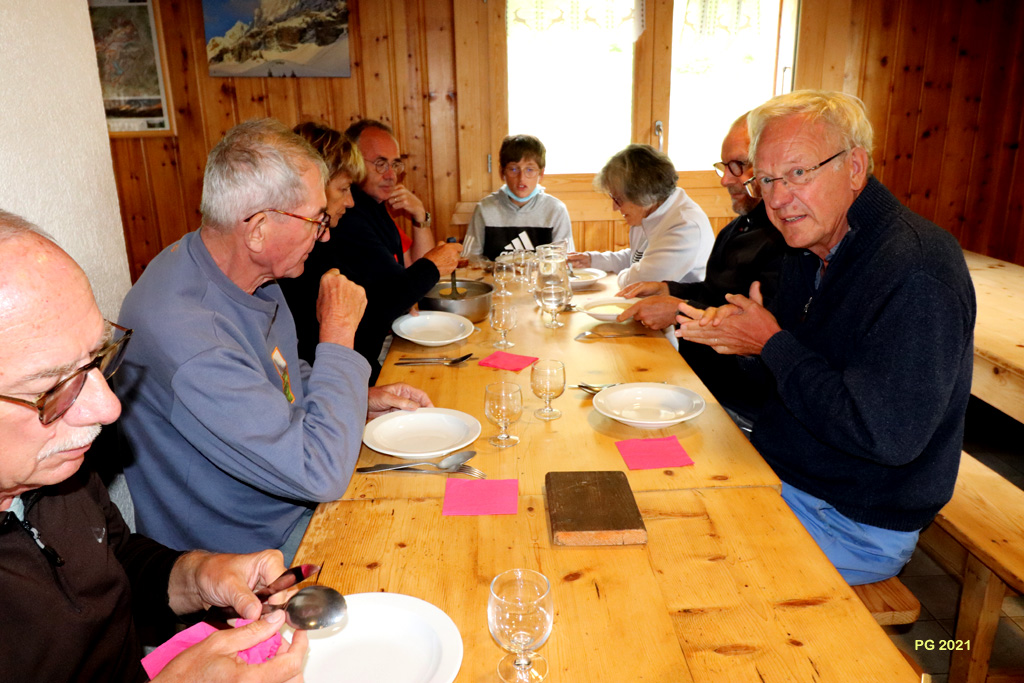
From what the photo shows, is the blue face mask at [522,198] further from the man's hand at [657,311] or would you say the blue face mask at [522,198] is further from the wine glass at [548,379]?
the wine glass at [548,379]

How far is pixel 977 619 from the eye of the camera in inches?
74.9

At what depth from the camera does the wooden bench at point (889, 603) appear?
5.37 feet

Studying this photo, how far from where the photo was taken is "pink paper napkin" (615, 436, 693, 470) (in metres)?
1.53

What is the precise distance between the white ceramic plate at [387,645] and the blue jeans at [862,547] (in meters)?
1.03

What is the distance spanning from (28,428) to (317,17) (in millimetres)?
4460

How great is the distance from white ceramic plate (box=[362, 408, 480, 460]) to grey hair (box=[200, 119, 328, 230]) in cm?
56

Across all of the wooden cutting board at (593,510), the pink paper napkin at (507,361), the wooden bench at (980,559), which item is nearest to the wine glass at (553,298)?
the pink paper napkin at (507,361)

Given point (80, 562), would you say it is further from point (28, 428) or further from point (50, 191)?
point (50, 191)

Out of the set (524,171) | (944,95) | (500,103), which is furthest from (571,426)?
(944,95)

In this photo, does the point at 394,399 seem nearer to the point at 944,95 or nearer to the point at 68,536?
the point at 68,536

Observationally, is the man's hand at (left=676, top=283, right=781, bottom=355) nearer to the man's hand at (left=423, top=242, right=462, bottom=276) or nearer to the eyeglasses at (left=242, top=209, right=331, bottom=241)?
the eyeglasses at (left=242, top=209, right=331, bottom=241)

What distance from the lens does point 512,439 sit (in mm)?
1656

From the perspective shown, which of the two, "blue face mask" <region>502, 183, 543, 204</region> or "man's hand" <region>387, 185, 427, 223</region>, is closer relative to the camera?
"man's hand" <region>387, 185, 427, 223</region>


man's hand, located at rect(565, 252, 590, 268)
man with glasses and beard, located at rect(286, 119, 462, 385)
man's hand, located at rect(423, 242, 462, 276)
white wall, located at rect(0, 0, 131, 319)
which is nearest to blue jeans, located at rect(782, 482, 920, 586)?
man with glasses and beard, located at rect(286, 119, 462, 385)
